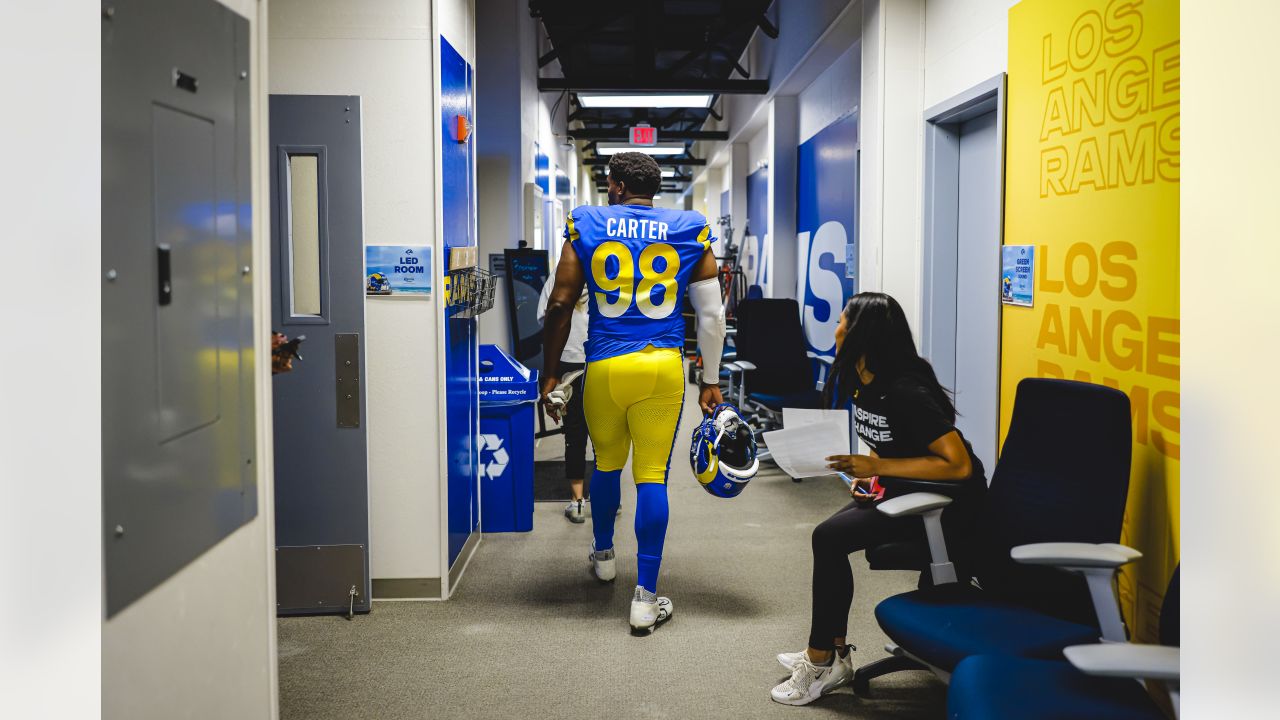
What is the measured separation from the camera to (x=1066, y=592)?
2.35 metres

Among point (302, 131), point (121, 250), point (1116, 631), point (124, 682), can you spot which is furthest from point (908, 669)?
point (302, 131)

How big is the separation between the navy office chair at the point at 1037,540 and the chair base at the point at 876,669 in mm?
347

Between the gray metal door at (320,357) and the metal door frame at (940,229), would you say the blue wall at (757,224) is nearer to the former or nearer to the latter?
the metal door frame at (940,229)

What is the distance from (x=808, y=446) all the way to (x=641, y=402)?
835 millimetres

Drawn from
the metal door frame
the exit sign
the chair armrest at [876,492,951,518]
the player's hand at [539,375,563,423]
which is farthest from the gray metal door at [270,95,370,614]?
the exit sign

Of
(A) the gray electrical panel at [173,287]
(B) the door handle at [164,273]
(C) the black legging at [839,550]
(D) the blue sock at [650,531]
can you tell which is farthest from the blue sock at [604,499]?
(B) the door handle at [164,273]

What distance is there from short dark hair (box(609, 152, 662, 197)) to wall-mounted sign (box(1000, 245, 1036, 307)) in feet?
4.24

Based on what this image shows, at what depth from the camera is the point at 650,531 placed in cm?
337

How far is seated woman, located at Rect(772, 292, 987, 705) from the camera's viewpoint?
102 inches

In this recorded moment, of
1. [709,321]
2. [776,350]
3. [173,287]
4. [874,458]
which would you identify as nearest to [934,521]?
[874,458]

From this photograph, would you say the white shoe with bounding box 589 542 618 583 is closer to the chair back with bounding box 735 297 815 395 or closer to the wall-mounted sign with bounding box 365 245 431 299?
the wall-mounted sign with bounding box 365 245 431 299

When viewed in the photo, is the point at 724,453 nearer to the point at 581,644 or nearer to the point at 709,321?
the point at 709,321

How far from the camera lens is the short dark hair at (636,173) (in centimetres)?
342
